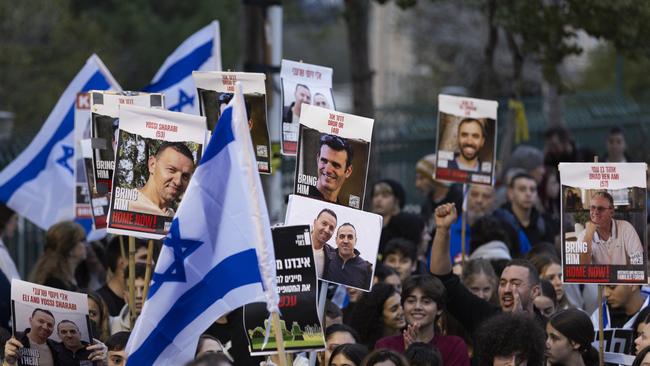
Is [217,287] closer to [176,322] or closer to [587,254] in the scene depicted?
[176,322]

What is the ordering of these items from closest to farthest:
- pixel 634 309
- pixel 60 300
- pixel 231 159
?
pixel 231 159, pixel 60 300, pixel 634 309

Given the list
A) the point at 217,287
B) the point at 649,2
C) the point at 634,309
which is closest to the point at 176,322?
the point at 217,287

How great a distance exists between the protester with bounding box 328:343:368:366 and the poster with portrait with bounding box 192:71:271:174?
1.35m

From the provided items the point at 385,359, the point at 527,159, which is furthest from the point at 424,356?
the point at 527,159

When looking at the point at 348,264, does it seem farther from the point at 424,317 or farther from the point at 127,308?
the point at 127,308

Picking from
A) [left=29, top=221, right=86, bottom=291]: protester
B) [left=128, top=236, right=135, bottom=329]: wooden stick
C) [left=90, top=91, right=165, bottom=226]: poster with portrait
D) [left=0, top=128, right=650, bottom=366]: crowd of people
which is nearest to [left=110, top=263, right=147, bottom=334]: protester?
[left=0, top=128, right=650, bottom=366]: crowd of people

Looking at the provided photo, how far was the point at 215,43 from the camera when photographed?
11.6 metres

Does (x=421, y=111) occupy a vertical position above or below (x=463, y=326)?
above

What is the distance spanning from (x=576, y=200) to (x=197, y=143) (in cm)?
217

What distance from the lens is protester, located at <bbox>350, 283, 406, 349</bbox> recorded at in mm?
9633

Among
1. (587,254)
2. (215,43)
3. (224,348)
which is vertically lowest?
(224,348)

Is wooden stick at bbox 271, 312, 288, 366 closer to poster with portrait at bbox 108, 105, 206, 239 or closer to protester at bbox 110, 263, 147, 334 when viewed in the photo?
poster with portrait at bbox 108, 105, 206, 239

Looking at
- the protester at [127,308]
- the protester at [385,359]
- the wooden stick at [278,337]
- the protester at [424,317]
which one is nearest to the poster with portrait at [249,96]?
the protester at [424,317]

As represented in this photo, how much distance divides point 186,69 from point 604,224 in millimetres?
4466
